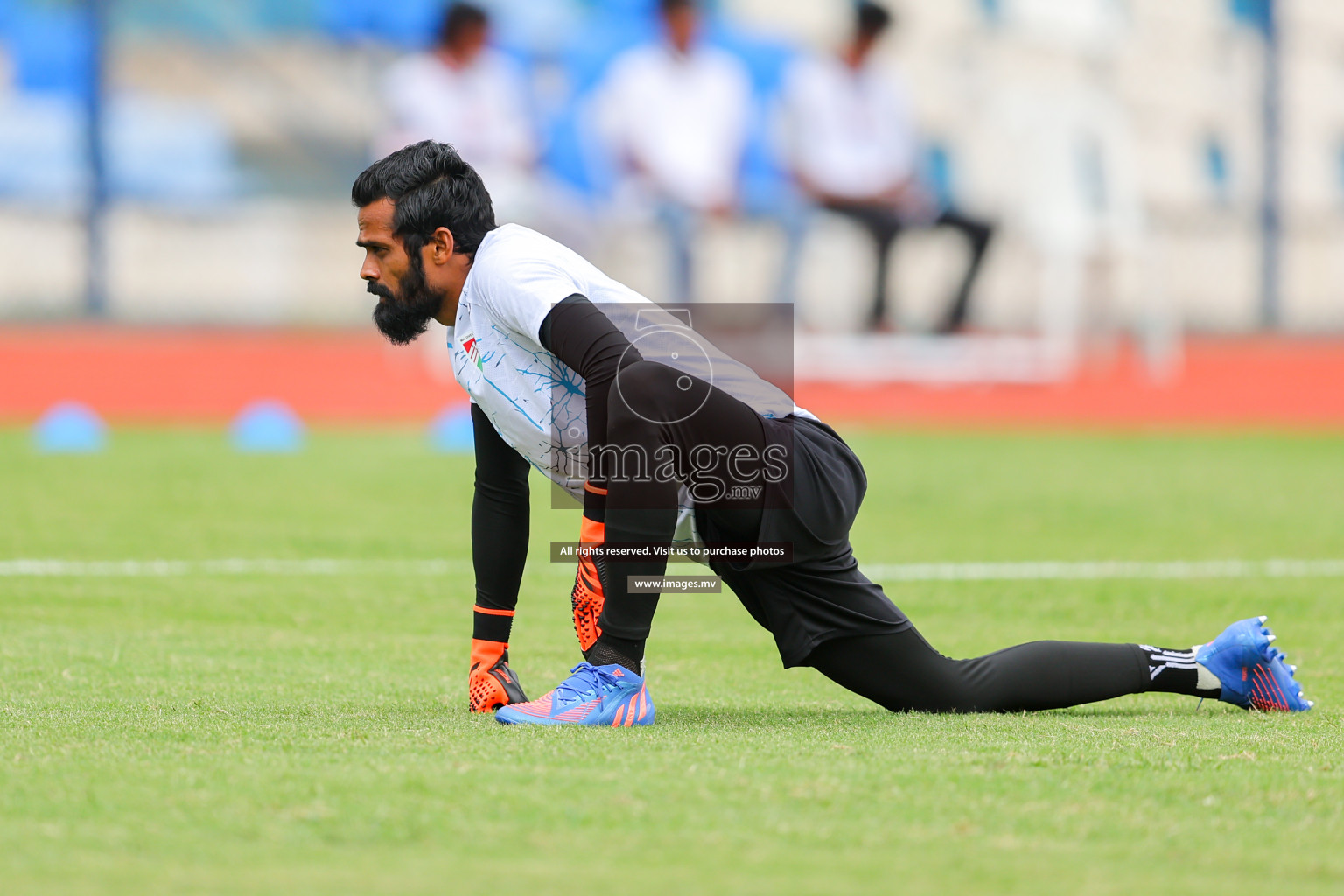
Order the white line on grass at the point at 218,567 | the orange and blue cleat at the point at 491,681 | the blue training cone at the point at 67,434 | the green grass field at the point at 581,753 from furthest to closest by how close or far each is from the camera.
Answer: the blue training cone at the point at 67,434
the white line on grass at the point at 218,567
the orange and blue cleat at the point at 491,681
the green grass field at the point at 581,753

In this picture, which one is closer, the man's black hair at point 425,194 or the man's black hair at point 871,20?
the man's black hair at point 425,194

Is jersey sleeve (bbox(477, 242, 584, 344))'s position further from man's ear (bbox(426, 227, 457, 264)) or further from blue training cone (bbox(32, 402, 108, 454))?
blue training cone (bbox(32, 402, 108, 454))

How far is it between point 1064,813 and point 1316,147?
43.0 ft

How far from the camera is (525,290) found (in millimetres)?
3066

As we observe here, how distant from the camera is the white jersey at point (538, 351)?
3.10m

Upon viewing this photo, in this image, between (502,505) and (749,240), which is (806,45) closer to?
(749,240)

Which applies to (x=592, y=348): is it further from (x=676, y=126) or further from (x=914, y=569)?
(x=676, y=126)

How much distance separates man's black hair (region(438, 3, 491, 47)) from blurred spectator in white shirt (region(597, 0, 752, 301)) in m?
1.09

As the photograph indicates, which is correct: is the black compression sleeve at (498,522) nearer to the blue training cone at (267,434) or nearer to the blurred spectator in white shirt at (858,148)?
the blue training cone at (267,434)

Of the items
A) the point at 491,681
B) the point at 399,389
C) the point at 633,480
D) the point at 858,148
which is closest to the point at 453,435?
the point at 399,389

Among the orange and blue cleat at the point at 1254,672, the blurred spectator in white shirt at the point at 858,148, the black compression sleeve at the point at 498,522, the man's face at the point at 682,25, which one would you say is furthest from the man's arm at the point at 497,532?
the blurred spectator in white shirt at the point at 858,148

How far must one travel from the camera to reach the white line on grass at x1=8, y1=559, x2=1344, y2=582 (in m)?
5.29

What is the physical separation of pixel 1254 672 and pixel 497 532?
5.04 ft

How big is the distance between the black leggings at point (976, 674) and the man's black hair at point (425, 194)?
3.47 ft
